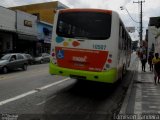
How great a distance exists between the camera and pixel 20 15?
4325 cm

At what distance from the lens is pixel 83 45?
12.9 meters

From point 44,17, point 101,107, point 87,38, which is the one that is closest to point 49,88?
point 87,38

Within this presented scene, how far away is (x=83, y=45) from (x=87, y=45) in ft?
0.55

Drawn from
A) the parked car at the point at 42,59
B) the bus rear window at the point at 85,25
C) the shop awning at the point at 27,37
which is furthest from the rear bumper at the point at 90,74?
the shop awning at the point at 27,37

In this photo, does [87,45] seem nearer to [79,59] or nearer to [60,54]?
[79,59]

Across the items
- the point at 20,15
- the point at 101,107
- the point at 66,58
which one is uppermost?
the point at 20,15

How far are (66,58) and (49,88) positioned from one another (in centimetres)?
258

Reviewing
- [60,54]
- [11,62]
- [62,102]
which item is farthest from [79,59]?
[11,62]

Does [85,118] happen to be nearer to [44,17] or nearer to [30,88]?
[30,88]

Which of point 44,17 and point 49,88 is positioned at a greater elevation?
point 44,17

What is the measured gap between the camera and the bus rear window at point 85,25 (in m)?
12.8

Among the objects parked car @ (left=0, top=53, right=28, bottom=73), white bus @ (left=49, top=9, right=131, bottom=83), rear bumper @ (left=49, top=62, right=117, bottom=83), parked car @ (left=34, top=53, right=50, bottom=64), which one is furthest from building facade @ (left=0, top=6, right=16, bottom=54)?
rear bumper @ (left=49, top=62, right=117, bottom=83)

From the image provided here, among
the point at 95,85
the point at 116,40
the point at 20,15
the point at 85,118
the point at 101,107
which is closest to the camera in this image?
the point at 85,118

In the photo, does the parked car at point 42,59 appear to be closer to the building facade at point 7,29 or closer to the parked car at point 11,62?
the building facade at point 7,29
